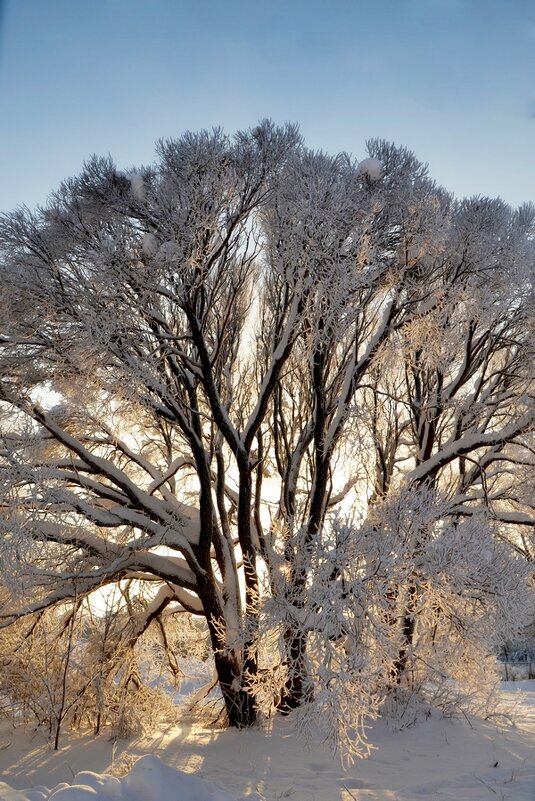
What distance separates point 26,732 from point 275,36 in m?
9.31

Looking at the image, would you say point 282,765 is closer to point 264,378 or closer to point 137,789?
point 137,789

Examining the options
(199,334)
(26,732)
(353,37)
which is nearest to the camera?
(353,37)

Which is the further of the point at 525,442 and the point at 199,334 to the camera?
the point at 525,442

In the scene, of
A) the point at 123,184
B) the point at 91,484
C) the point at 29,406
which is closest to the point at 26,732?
the point at 91,484

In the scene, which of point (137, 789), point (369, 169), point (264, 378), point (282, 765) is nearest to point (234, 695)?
point (282, 765)

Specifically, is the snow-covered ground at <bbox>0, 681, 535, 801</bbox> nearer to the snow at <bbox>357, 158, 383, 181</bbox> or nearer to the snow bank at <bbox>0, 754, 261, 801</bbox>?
the snow bank at <bbox>0, 754, 261, 801</bbox>

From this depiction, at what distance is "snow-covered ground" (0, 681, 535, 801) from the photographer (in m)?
4.31

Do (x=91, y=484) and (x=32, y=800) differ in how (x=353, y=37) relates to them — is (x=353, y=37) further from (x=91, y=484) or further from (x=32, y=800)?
(x=91, y=484)

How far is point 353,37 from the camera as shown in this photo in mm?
3385

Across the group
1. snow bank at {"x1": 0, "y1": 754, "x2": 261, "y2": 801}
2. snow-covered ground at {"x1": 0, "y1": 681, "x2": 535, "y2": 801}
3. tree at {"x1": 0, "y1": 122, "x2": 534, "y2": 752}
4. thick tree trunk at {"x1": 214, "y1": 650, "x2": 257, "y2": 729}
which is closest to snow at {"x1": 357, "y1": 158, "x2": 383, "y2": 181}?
tree at {"x1": 0, "y1": 122, "x2": 534, "y2": 752}

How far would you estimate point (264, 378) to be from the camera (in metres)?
9.28

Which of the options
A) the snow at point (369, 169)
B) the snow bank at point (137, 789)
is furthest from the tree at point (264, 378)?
the snow bank at point (137, 789)

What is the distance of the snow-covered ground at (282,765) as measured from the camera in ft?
14.1

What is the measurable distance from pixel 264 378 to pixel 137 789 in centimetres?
598
